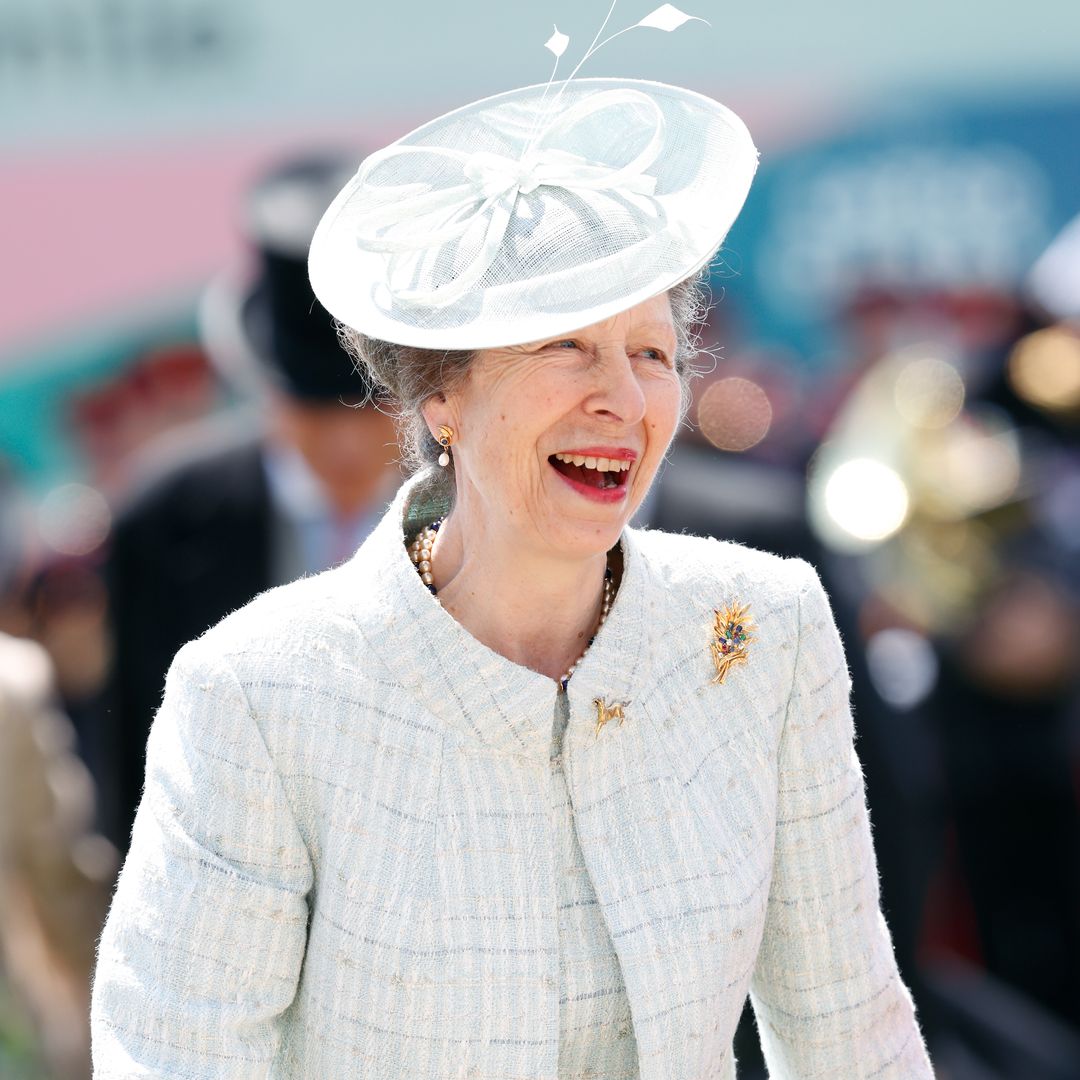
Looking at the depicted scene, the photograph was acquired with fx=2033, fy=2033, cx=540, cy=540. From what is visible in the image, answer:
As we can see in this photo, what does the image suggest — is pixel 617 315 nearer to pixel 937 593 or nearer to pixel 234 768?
pixel 234 768

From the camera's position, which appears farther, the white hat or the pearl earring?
the white hat

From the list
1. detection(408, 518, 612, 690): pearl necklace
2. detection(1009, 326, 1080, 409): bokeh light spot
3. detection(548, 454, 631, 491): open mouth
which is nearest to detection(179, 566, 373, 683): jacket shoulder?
detection(408, 518, 612, 690): pearl necklace

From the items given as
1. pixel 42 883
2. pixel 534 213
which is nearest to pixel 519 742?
pixel 534 213

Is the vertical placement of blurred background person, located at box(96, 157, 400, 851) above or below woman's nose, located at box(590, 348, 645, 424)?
below

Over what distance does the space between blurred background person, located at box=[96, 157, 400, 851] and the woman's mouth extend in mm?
2482

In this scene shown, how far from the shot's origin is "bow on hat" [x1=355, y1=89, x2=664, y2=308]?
235cm

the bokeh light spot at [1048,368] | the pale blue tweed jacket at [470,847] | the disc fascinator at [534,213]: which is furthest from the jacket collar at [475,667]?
the bokeh light spot at [1048,368]

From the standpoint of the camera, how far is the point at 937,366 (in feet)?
20.5

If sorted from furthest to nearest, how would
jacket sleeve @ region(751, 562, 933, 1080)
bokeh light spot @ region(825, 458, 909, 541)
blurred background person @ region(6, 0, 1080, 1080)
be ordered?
1. bokeh light spot @ region(825, 458, 909, 541)
2. blurred background person @ region(6, 0, 1080, 1080)
3. jacket sleeve @ region(751, 562, 933, 1080)

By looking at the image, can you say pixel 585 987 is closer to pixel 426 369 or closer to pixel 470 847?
pixel 470 847

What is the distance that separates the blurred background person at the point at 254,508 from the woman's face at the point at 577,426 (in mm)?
2445

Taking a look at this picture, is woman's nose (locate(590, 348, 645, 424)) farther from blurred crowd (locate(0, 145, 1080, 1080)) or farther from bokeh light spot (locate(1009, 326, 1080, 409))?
bokeh light spot (locate(1009, 326, 1080, 409))

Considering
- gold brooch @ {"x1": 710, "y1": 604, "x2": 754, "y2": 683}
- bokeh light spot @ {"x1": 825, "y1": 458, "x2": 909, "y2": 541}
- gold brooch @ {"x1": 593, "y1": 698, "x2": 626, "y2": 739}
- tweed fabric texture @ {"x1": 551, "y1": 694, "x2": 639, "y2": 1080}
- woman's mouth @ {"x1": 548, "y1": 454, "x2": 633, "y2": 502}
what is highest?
woman's mouth @ {"x1": 548, "y1": 454, "x2": 633, "y2": 502}

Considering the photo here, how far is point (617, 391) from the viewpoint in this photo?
2.31m
